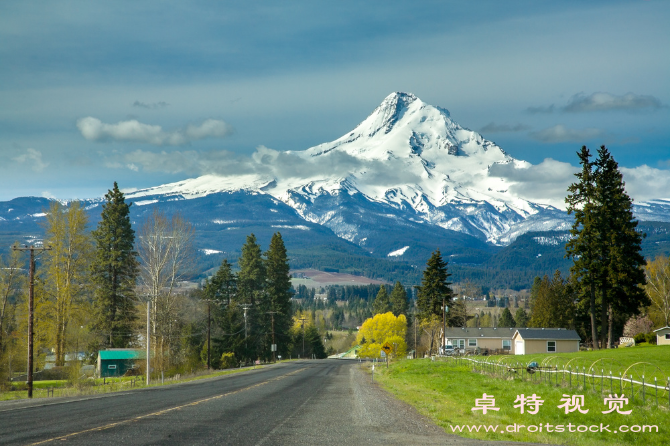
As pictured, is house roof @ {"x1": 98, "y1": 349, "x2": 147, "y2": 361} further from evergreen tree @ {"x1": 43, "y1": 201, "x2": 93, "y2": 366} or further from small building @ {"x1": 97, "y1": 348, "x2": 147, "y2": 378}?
evergreen tree @ {"x1": 43, "y1": 201, "x2": 93, "y2": 366}

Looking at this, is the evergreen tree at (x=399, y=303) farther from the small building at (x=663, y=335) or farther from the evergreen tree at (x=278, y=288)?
the small building at (x=663, y=335)

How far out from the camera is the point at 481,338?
10006 centimetres

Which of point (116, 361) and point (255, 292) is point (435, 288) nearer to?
point (255, 292)

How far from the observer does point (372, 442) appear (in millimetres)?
15281

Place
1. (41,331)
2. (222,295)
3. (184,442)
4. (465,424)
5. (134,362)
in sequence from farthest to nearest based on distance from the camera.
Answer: (222,295), (134,362), (41,331), (465,424), (184,442)

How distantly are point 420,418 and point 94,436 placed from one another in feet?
34.3

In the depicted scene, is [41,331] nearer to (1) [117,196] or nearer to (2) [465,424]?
(1) [117,196]

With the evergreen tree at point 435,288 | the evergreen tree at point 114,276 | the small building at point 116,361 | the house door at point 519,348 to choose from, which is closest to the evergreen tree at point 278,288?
the evergreen tree at point 435,288

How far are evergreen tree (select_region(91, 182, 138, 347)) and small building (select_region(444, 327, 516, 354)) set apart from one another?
5420 centimetres

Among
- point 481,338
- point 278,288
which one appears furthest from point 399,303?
point 278,288

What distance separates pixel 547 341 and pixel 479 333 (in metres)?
15.4

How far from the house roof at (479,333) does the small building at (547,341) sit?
959 cm

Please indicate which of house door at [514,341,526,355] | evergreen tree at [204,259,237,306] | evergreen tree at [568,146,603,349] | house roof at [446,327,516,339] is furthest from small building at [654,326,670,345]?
evergreen tree at [204,259,237,306]

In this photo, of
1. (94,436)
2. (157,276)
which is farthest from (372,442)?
(157,276)
